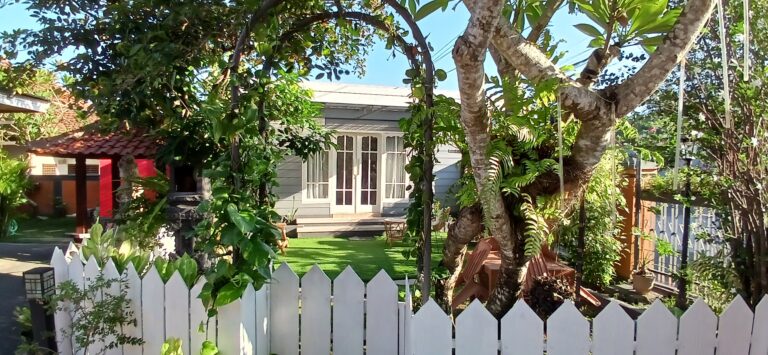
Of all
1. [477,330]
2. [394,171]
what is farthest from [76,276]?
[394,171]

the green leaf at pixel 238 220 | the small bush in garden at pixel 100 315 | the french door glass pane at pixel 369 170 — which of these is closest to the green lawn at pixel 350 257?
the french door glass pane at pixel 369 170

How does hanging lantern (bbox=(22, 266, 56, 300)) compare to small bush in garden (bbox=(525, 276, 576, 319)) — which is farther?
small bush in garden (bbox=(525, 276, 576, 319))

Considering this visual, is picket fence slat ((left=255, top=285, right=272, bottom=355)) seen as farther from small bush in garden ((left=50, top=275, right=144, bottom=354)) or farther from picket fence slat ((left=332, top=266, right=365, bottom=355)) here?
small bush in garden ((left=50, top=275, right=144, bottom=354))

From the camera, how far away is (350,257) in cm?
790

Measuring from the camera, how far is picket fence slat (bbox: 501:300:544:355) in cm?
223

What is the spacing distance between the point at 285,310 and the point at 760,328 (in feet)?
8.36

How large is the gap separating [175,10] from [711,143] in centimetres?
396

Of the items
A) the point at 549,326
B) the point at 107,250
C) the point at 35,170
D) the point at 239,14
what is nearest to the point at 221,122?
the point at 239,14

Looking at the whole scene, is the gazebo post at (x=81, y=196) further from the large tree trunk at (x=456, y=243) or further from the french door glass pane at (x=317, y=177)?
the large tree trunk at (x=456, y=243)

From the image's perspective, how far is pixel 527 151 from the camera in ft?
8.18

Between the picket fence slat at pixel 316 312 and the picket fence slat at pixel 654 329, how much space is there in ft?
5.34

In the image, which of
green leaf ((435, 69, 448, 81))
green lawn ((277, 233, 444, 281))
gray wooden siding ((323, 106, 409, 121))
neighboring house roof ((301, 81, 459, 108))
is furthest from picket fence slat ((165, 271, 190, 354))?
gray wooden siding ((323, 106, 409, 121))

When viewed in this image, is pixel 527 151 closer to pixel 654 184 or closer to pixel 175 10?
pixel 175 10

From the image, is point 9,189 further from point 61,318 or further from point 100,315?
point 100,315
